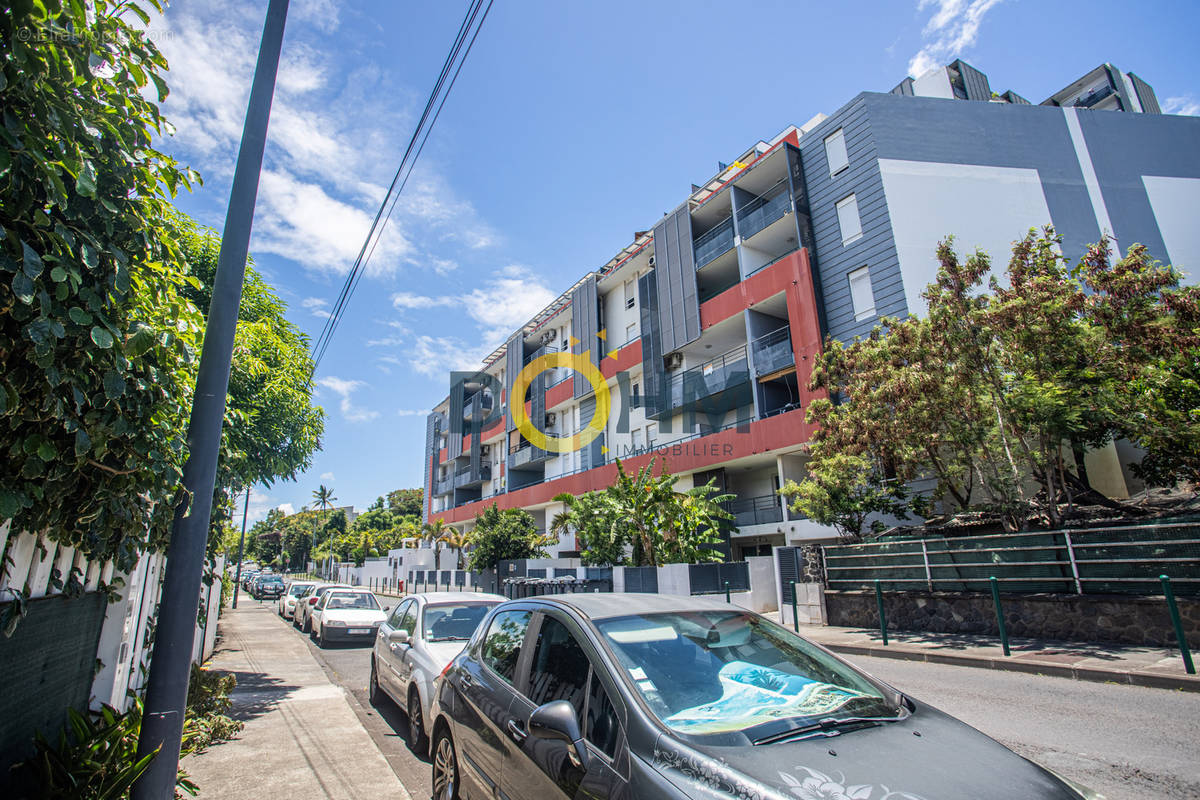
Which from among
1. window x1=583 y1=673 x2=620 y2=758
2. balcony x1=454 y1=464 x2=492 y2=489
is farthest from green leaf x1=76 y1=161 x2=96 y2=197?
balcony x1=454 y1=464 x2=492 y2=489

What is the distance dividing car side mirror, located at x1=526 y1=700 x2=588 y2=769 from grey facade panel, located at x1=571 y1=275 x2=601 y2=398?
98.4 feet

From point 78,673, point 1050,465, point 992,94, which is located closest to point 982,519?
point 1050,465

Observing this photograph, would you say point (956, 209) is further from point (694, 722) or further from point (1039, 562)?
point (694, 722)

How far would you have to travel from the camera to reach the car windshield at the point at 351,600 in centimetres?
1655

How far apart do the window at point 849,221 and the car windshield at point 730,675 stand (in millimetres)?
21231

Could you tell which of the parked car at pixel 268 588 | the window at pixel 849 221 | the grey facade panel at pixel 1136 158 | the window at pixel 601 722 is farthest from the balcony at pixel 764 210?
the parked car at pixel 268 588

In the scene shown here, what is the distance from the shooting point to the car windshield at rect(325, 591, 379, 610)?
16547 millimetres

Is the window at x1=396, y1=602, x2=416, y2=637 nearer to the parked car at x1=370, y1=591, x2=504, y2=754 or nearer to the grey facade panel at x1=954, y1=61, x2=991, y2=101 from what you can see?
the parked car at x1=370, y1=591, x2=504, y2=754

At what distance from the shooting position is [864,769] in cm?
209

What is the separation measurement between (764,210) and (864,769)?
2468cm

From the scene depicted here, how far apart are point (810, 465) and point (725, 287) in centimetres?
1299

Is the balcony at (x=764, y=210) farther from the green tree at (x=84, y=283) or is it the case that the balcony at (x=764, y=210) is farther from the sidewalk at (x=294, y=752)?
the green tree at (x=84, y=283)

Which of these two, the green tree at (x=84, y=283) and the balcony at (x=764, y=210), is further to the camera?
the balcony at (x=764, y=210)

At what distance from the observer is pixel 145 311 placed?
325 cm
